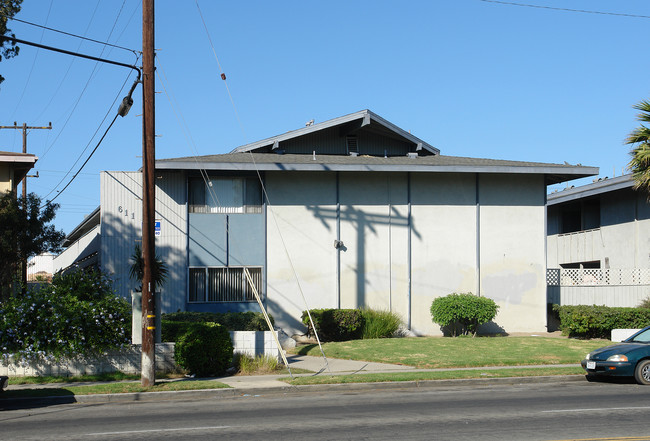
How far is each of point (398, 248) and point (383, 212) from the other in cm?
145

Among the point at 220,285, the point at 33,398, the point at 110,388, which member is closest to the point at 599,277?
the point at 220,285

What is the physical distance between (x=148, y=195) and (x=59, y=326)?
13.1ft

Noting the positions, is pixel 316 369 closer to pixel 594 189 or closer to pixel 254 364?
pixel 254 364

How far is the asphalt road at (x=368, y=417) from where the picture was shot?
10141 millimetres

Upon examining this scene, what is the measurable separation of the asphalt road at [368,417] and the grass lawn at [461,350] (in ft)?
12.4

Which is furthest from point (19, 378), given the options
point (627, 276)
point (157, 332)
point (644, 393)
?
point (627, 276)

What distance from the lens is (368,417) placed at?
38.4 feet

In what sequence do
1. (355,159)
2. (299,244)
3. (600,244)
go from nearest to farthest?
(299,244), (355,159), (600,244)

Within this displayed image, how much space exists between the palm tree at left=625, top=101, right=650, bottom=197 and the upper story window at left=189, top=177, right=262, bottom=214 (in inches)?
515

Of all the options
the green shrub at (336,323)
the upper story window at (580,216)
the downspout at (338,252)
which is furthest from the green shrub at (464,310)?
the upper story window at (580,216)

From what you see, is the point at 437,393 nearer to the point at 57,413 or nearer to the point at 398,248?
the point at 57,413

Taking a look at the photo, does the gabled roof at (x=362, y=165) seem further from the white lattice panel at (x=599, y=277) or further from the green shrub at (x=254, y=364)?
the green shrub at (x=254, y=364)

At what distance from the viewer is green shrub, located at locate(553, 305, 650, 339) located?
2359cm

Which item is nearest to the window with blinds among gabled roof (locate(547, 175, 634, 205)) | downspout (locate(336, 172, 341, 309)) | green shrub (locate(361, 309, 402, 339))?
downspout (locate(336, 172, 341, 309))
